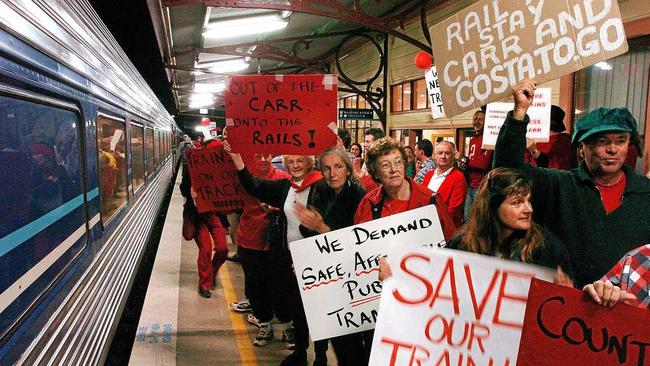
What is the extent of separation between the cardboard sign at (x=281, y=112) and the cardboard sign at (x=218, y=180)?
2.31 ft

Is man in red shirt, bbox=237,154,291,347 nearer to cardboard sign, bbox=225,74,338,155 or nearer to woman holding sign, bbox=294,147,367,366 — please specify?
cardboard sign, bbox=225,74,338,155

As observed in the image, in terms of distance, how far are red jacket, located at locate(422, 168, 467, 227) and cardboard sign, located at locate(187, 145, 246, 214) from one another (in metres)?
1.67

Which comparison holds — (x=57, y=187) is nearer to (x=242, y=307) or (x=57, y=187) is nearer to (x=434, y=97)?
(x=242, y=307)

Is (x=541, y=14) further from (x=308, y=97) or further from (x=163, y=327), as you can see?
(x=163, y=327)

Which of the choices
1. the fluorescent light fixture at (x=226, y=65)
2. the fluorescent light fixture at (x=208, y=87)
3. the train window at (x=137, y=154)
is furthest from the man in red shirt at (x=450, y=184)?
the fluorescent light fixture at (x=208, y=87)

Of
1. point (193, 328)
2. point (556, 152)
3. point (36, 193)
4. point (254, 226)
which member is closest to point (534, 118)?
point (556, 152)

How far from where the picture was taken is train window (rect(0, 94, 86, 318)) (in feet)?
5.98

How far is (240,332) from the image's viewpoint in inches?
167

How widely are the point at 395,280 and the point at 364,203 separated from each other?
0.98 meters

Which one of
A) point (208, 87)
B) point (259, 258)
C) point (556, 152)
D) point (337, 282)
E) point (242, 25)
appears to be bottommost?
point (259, 258)

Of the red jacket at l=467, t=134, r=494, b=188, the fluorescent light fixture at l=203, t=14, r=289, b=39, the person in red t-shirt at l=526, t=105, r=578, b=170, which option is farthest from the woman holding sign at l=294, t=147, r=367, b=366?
the fluorescent light fixture at l=203, t=14, r=289, b=39

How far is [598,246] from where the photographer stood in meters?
2.14

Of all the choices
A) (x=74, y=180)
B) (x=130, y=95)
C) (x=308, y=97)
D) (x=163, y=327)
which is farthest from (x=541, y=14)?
(x=130, y=95)

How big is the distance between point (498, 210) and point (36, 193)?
194cm
